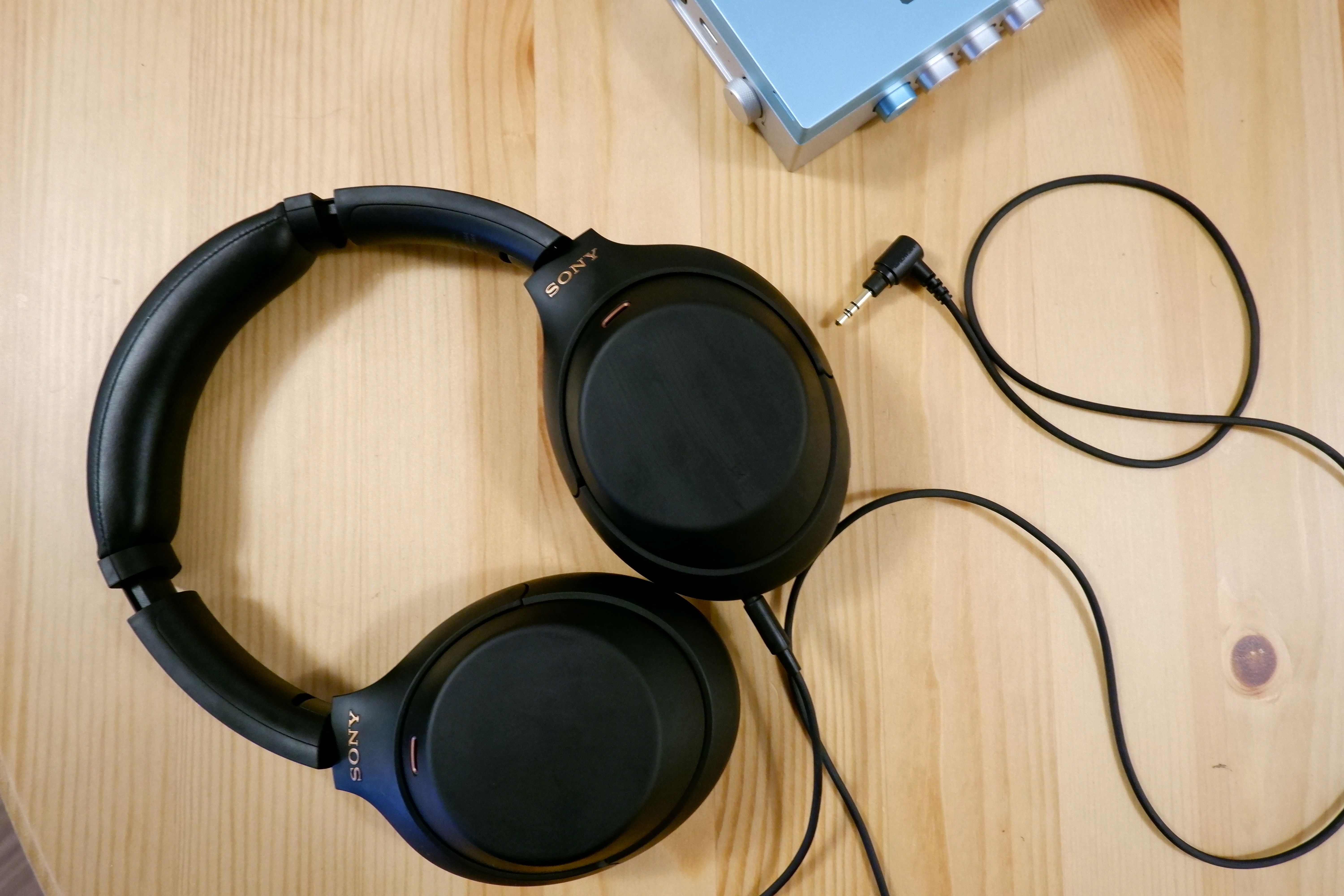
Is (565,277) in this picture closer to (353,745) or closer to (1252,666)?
(353,745)

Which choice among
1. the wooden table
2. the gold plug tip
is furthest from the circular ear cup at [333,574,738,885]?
the gold plug tip

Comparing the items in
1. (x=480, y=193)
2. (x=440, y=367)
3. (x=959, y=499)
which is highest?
(x=480, y=193)

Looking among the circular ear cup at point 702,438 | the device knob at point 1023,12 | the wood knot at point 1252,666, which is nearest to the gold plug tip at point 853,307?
the circular ear cup at point 702,438

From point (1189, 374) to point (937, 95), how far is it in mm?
290

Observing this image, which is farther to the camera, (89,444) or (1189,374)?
(1189,374)

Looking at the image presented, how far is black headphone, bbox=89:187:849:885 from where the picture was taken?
49cm

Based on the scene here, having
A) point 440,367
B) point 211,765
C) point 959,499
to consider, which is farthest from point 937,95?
point 211,765

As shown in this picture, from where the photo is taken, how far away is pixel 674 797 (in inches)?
20.1

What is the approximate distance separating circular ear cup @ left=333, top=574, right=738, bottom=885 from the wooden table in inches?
4.1

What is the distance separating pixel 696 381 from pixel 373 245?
0.81 ft

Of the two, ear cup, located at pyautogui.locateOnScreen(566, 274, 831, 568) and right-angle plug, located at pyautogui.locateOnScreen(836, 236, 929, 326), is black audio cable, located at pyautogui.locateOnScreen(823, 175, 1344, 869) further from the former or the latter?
ear cup, located at pyautogui.locateOnScreen(566, 274, 831, 568)

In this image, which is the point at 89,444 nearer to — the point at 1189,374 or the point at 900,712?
the point at 900,712

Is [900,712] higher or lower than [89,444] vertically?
lower

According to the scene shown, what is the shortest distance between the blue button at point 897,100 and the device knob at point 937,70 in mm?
12
